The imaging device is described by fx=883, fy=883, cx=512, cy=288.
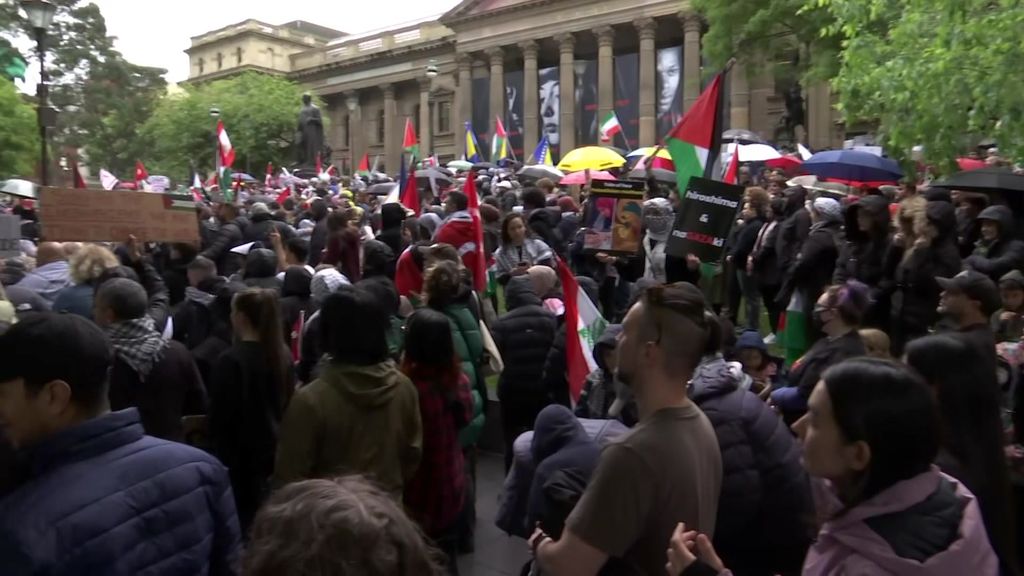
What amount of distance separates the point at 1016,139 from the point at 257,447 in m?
9.11

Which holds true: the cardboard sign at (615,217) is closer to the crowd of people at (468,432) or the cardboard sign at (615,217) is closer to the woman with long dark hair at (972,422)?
the crowd of people at (468,432)

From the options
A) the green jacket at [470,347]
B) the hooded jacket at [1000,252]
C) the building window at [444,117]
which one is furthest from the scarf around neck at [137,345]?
the building window at [444,117]

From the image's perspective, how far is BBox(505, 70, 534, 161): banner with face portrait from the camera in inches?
2029

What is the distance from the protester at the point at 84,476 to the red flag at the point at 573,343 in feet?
9.29

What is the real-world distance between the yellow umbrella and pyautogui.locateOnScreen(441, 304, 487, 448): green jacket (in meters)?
14.0

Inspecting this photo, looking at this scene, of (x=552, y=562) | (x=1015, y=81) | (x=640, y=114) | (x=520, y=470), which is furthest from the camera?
(x=640, y=114)

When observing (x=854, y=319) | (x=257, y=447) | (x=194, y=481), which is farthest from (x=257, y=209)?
(x=194, y=481)

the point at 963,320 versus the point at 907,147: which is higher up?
the point at 907,147

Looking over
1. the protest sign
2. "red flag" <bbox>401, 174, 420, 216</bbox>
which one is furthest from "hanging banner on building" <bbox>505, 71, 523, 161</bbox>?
the protest sign

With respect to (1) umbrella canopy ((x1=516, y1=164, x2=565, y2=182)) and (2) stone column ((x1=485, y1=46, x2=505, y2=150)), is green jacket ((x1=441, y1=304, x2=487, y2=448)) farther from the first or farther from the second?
(2) stone column ((x1=485, y1=46, x2=505, y2=150))

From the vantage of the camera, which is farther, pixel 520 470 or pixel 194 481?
pixel 520 470

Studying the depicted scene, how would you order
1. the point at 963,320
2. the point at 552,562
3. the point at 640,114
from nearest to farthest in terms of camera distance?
the point at 552,562 → the point at 963,320 → the point at 640,114

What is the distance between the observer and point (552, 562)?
2.45 meters

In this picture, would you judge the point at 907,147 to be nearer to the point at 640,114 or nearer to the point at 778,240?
the point at 778,240
